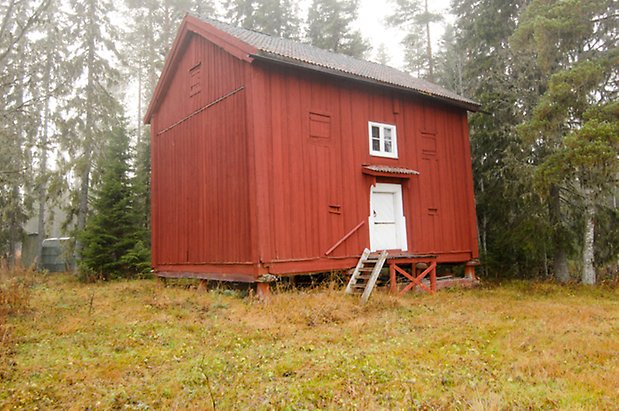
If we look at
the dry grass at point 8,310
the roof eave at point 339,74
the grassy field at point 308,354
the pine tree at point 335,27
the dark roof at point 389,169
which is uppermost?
the pine tree at point 335,27

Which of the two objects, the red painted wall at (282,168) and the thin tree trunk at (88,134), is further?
the thin tree trunk at (88,134)

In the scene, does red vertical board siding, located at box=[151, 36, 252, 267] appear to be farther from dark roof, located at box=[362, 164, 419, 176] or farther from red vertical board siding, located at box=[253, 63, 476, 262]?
dark roof, located at box=[362, 164, 419, 176]

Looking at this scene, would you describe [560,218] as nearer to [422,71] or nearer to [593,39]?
[593,39]

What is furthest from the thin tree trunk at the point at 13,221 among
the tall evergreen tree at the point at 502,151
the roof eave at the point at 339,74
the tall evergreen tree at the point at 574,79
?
the tall evergreen tree at the point at 574,79

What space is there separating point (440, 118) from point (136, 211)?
11.8m

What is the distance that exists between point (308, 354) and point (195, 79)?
10070mm

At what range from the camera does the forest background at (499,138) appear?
12359 mm

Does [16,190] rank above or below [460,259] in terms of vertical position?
above

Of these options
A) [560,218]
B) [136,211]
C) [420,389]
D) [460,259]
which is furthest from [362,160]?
[136,211]

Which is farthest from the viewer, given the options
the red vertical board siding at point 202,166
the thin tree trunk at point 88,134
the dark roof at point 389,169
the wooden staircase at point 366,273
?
the thin tree trunk at point 88,134

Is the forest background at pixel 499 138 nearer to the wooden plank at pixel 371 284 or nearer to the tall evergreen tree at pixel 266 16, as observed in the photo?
the tall evergreen tree at pixel 266 16

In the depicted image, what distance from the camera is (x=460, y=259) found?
48.8 ft

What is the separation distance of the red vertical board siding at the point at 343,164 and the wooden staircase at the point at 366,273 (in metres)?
0.41

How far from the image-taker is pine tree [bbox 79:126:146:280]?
16.9 m
